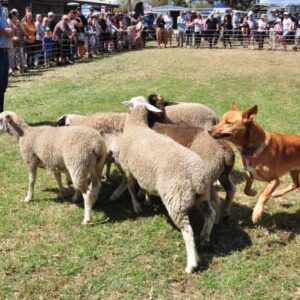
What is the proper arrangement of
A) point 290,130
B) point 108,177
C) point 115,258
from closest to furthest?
point 115,258, point 108,177, point 290,130

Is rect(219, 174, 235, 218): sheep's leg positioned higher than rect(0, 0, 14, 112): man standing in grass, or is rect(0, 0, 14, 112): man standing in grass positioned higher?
rect(0, 0, 14, 112): man standing in grass

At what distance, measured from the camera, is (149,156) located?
4402mm

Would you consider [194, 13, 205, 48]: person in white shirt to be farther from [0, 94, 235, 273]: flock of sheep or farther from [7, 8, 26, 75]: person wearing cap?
[0, 94, 235, 273]: flock of sheep

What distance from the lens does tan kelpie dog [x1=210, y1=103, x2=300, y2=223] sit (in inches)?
180

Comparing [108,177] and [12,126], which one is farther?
[108,177]

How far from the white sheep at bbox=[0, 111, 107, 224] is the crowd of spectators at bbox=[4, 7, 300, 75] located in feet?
34.4

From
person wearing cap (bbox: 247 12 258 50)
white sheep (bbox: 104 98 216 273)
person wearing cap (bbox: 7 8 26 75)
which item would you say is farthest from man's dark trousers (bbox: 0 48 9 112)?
person wearing cap (bbox: 247 12 258 50)

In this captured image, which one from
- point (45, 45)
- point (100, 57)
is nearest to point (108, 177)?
point (45, 45)

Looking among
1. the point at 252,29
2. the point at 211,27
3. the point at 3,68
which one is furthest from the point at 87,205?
the point at 252,29

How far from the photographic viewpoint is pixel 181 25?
26.2 meters

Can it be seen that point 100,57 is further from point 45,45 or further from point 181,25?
point 181,25

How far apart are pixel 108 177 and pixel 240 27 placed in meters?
23.0

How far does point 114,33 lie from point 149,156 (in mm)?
20919

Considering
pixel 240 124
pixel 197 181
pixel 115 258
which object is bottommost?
pixel 115 258
